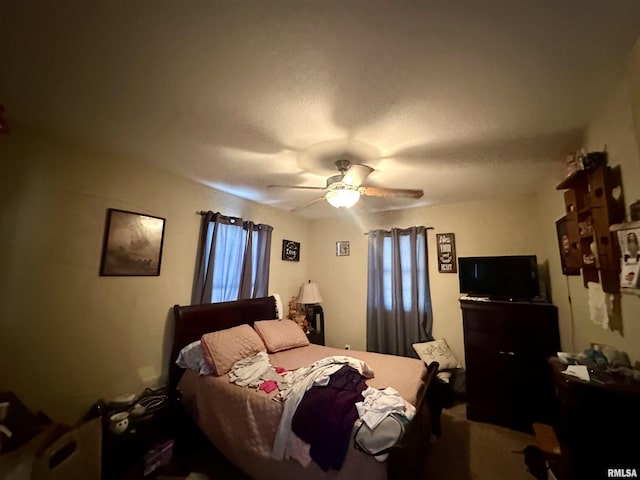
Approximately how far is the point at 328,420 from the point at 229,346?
1293 millimetres

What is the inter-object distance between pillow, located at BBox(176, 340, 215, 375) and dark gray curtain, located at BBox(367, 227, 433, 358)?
237 cm

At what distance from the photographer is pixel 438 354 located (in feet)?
10.5

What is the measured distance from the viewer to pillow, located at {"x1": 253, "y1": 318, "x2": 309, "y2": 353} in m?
2.85

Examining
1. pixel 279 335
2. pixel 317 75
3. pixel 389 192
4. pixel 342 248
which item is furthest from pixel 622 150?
pixel 342 248

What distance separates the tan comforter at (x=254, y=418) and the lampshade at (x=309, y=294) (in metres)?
1.55

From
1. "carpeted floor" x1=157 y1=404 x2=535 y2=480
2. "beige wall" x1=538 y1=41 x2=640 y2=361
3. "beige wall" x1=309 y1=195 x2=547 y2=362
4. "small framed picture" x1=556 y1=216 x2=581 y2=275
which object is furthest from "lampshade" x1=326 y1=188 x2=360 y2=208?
"carpeted floor" x1=157 y1=404 x2=535 y2=480

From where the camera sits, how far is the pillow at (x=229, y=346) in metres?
2.25

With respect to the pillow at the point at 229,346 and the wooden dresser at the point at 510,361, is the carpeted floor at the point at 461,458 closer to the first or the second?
the wooden dresser at the point at 510,361

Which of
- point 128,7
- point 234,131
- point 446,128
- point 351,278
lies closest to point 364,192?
point 446,128

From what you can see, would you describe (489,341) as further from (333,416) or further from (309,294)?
(309,294)

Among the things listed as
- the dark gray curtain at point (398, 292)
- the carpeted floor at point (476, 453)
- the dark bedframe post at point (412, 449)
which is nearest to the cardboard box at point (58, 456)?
the dark bedframe post at point (412, 449)

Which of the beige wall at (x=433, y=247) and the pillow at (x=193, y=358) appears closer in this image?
the pillow at (x=193, y=358)

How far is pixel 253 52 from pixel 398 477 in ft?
7.32

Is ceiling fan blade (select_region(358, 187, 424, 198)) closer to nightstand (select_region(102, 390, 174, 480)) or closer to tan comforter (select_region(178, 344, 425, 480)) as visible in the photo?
tan comforter (select_region(178, 344, 425, 480))
